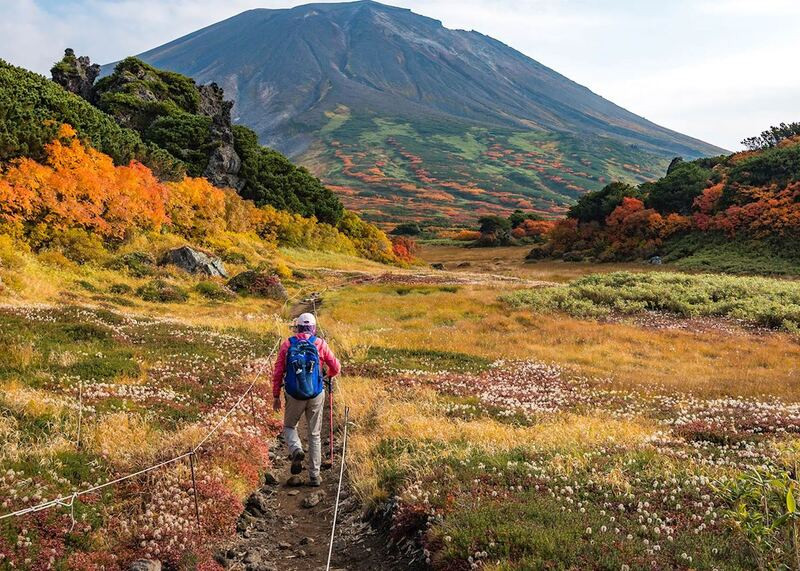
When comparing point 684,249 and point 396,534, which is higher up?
point 684,249

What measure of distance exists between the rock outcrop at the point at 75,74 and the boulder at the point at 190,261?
37.8m

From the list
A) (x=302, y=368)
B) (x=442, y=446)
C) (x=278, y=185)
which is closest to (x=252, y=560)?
(x=302, y=368)

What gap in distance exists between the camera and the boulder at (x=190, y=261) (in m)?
40.5

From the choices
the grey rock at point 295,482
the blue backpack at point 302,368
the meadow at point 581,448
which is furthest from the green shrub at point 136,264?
the blue backpack at point 302,368

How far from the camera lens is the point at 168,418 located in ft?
38.0

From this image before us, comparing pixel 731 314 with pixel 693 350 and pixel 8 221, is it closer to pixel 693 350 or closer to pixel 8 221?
pixel 693 350

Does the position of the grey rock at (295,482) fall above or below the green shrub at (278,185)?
below

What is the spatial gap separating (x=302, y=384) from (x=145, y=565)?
14.4ft

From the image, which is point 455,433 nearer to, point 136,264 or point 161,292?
point 161,292

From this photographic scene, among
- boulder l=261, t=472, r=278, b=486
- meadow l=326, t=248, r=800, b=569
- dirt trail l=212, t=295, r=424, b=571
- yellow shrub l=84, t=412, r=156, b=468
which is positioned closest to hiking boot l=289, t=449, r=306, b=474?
dirt trail l=212, t=295, r=424, b=571

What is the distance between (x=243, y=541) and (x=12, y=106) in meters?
37.8

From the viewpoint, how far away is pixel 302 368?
35.3 ft

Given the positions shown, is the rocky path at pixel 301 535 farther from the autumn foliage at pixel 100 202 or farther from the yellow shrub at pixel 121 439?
the autumn foliage at pixel 100 202

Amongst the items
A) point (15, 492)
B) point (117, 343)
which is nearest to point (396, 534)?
point (15, 492)
